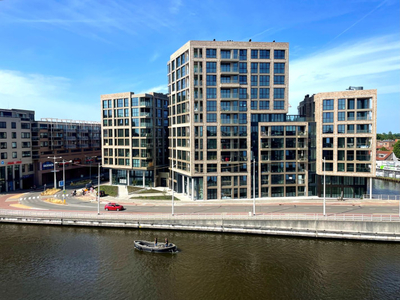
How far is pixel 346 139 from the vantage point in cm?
6806

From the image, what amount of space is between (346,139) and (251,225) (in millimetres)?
36231

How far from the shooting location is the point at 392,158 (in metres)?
132

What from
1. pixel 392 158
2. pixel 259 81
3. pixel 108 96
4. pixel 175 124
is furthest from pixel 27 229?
pixel 392 158

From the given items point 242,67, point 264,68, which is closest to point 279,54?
point 264,68

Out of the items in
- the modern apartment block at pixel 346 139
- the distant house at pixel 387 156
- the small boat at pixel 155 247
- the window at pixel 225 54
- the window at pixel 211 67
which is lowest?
the small boat at pixel 155 247

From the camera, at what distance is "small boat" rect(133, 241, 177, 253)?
41753 millimetres

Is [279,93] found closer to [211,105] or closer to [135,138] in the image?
[211,105]

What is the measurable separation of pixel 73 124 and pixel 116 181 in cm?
3453

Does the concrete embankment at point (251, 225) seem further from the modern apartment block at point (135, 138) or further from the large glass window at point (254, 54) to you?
the large glass window at point (254, 54)

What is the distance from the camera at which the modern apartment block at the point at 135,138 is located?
3492 inches

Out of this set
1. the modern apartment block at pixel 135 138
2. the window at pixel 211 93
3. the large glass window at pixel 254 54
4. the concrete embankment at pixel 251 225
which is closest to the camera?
the concrete embankment at pixel 251 225

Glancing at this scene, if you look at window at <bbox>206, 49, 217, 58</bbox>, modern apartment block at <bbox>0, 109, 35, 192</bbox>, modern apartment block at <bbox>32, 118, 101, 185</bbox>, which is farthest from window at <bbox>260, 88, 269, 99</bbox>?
modern apartment block at <bbox>0, 109, 35, 192</bbox>

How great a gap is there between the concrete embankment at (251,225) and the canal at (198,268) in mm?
1524

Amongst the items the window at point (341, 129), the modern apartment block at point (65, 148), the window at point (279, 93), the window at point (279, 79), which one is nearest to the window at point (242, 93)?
the window at point (279, 93)
